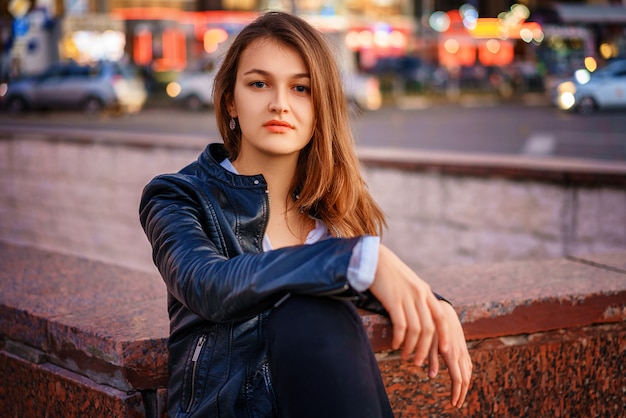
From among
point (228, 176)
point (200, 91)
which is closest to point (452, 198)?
point (228, 176)

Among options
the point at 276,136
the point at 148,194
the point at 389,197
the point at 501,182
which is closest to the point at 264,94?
the point at 276,136

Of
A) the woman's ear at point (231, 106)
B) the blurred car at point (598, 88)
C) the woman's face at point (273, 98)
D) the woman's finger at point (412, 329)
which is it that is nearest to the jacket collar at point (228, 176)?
the woman's face at point (273, 98)

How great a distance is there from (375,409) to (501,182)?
441cm

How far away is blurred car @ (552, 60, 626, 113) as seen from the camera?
12.5 meters

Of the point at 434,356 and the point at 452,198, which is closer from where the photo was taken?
the point at 434,356

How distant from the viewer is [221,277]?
A: 169cm

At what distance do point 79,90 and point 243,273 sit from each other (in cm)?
2427

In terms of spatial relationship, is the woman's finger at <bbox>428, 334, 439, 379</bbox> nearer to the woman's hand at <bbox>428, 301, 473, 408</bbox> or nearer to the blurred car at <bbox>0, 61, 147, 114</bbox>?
the woman's hand at <bbox>428, 301, 473, 408</bbox>

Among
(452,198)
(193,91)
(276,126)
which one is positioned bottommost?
(193,91)

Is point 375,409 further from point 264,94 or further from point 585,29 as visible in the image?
point 585,29

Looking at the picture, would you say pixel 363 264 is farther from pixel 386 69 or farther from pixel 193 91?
pixel 386 69

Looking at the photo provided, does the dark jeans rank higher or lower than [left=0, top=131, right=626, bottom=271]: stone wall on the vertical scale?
higher

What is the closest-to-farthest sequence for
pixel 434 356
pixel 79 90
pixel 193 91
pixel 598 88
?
pixel 434 356 → pixel 598 88 → pixel 79 90 → pixel 193 91

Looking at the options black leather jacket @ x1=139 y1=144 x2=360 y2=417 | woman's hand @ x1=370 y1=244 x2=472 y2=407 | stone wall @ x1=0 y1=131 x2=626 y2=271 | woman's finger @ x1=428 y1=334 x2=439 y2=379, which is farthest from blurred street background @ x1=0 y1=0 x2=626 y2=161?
woman's finger @ x1=428 y1=334 x2=439 y2=379
